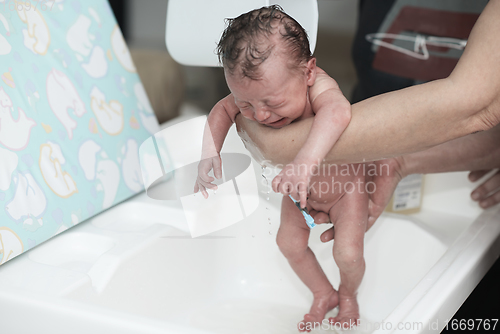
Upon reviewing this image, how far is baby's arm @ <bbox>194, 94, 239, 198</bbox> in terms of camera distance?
2.58ft

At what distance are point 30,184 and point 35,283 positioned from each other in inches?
7.6

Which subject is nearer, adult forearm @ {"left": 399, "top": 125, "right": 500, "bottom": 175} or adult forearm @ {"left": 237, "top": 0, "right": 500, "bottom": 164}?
adult forearm @ {"left": 237, "top": 0, "right": 500, "bottom": 164}

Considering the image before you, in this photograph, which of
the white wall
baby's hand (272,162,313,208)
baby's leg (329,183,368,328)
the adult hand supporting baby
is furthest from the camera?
the white wall

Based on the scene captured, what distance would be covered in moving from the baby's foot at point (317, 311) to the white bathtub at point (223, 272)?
0.22ft

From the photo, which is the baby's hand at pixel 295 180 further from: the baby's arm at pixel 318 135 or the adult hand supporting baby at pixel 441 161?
the adult hand supporting baby at pixel 441 161

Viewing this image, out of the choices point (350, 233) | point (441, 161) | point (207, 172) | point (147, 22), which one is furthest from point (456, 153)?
point (147, 22)

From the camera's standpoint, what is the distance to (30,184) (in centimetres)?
91

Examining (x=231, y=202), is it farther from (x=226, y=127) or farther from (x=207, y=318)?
(x=207, y=318)

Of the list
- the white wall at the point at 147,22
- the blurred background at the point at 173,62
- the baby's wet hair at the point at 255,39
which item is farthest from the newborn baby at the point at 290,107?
the white wall at the point at 147,22

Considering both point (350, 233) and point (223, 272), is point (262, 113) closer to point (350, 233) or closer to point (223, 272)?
point (350, 233)

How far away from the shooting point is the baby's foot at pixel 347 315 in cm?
90

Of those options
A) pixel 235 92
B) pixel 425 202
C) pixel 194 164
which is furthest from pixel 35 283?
pixel 425 202

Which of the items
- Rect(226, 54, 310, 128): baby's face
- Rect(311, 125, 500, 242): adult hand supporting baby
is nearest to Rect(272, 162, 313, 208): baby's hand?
Rect(226, 54, 310, 128): baby's face

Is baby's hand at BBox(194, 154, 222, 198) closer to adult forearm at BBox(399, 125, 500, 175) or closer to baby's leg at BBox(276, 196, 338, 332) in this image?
baby's leg at BBox(276, 196, 338, 332)
